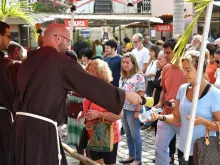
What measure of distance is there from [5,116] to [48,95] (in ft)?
4.28

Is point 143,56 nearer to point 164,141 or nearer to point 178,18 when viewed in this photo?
point 178,18

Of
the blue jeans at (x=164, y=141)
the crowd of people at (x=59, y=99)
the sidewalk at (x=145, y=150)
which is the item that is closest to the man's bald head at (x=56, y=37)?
the crowd of people at (x=59, y=99)

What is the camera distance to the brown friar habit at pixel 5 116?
4.23 metres

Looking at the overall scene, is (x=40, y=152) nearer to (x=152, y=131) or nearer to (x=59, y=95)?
(x=59, y=95)

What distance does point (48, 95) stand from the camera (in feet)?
10.7

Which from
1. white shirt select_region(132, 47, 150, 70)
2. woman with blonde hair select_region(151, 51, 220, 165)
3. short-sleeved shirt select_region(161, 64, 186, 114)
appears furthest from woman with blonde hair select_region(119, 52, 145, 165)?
white shirt select_region(132, 47, 150, 70)

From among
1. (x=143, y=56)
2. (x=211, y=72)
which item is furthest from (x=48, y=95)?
(x=143, y=56)

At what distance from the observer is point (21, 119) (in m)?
3.38

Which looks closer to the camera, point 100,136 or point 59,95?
point 59,95

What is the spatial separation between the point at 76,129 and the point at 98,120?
1.35 m

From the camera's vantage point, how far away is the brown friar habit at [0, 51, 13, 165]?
4.23 meters

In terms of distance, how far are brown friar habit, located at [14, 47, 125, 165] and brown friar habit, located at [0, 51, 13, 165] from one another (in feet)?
2.95

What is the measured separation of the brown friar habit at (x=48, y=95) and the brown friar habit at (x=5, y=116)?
899 millimetres

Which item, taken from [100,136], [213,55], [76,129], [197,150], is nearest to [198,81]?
[197,150]
